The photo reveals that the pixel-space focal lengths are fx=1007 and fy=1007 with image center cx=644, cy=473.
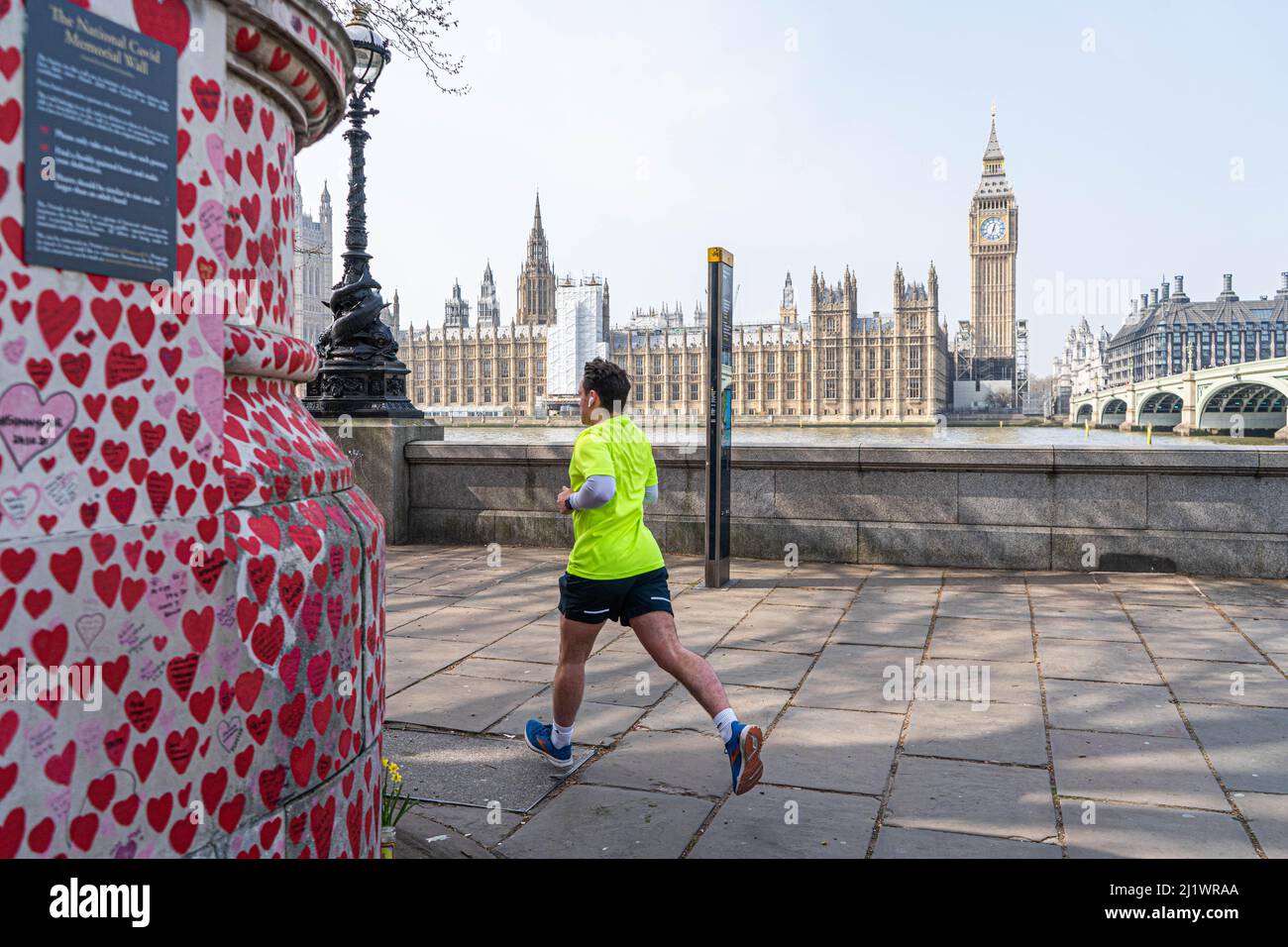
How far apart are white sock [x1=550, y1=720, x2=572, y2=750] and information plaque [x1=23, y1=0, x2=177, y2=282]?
98.6 inches

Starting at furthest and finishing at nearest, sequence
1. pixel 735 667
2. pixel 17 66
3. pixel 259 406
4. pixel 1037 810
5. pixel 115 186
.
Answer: pixel 735 667 → pixel 1037 810 → pixel 259 406 → pixel 115 186 → pixel 17 66

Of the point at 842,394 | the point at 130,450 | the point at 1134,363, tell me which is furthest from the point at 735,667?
the point at 1134,363

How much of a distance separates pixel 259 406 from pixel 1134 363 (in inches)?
6716

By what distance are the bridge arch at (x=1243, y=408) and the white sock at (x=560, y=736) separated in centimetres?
6518

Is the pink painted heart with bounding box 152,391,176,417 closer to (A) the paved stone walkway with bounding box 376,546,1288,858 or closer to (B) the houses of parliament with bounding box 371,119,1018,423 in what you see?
(A) the paved stone walkway with bounding box 376,546,1288,858

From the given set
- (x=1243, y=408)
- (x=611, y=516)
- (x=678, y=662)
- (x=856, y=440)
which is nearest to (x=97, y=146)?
(x=611, y=516)

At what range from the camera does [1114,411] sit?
93.9 metres

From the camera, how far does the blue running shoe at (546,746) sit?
3.96 meters

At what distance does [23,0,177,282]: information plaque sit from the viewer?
162cm
